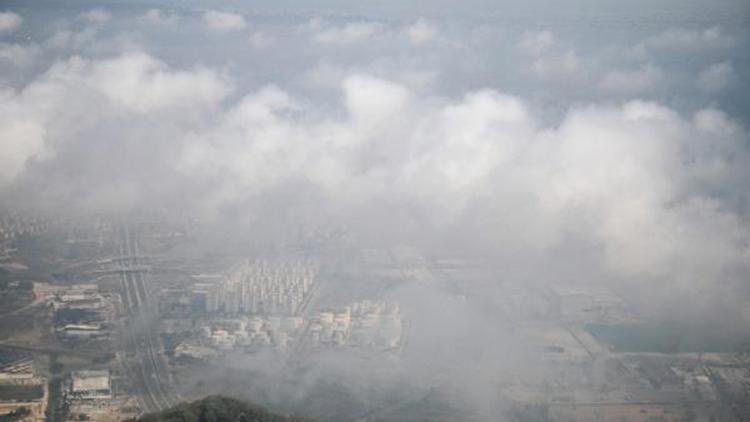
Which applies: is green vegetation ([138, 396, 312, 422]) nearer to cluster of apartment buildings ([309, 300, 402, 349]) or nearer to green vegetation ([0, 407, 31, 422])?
green vegetation ([0, 407, 31, 422])

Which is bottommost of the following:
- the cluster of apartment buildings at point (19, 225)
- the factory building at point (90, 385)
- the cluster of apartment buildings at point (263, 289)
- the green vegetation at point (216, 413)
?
the factory building at point (90, 385)

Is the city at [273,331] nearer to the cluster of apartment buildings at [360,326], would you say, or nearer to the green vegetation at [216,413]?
the cluster of apartment buildings at [360,326]

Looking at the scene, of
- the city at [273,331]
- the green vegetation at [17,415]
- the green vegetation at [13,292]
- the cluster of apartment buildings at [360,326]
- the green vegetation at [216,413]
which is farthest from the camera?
the green vegetation at [13,292]

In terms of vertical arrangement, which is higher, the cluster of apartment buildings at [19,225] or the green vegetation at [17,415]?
the cluster of apartment buildings at [19,225]

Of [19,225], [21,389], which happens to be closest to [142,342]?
[21,389]

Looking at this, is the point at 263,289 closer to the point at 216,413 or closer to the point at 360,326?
the point at 360,326

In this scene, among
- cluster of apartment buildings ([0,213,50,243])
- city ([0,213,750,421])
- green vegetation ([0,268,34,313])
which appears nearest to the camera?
city ([0,213,750,421])

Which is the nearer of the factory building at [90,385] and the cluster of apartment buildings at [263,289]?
the factory building at [90,385]

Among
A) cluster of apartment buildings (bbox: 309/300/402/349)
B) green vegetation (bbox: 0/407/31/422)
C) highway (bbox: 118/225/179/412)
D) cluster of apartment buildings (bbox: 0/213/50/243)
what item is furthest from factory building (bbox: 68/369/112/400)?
cluster of apartment buildings (bbox: 0/213/50/243)

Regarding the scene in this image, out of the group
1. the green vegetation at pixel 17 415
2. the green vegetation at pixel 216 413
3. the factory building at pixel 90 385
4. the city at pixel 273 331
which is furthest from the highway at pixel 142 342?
the green vegetation at pixel 216 413
